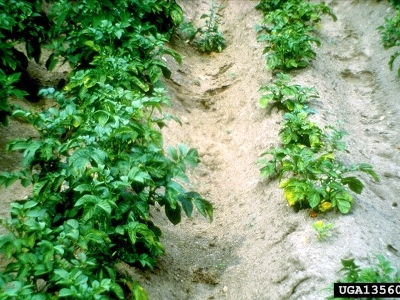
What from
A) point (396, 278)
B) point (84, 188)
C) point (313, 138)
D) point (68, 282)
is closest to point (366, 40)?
point (313, 138)

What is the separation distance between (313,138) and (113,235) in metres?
2.33

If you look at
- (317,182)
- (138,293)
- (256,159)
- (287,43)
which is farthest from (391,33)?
(138,293)

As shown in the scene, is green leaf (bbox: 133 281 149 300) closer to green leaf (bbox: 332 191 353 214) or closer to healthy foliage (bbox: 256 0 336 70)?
green leaf (bbox: 332 191 353 214)

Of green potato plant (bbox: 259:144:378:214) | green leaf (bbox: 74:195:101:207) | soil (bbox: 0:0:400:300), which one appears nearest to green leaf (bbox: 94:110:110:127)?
green leaf (bbox: 74:195:101:207)

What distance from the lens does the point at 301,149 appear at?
13.8 feet

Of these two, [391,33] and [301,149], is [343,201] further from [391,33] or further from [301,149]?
[391,33]

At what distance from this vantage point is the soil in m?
3.57

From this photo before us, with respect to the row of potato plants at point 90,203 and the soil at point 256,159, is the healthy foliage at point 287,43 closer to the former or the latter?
the soil at point 256,159

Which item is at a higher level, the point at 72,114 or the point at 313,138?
the point at 313,138

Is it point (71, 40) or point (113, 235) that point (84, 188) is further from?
point (71, 40)

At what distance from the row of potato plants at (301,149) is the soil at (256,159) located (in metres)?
0.15

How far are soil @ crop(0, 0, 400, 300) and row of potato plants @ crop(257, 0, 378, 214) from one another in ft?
0.48

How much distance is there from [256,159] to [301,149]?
3.13 ft

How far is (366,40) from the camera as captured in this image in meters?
7.57
